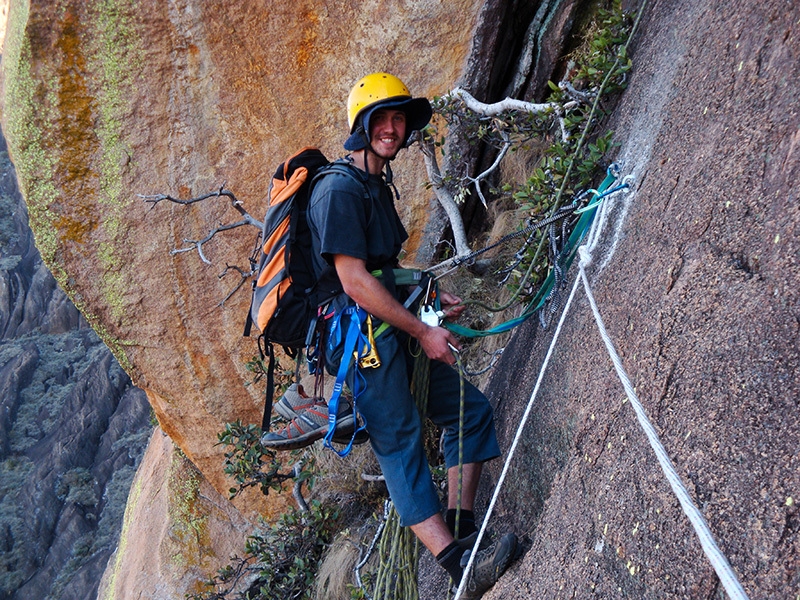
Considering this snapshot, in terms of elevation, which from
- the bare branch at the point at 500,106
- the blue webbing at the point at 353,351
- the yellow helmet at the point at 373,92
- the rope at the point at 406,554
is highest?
the bare branch at the point at 500,106

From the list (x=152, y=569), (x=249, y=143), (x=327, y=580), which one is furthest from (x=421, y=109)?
(x=152, y=569)

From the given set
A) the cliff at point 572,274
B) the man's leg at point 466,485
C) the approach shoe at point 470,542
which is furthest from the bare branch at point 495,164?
the approach shoe at point 470,542

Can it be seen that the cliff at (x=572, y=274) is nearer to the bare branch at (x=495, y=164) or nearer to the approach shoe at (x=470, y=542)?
the approach shoe at (x=470, y=542)

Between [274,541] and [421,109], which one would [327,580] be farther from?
[421,109]

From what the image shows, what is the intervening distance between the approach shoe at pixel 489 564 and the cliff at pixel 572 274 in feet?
0.22

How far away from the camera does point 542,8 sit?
5.73 meters

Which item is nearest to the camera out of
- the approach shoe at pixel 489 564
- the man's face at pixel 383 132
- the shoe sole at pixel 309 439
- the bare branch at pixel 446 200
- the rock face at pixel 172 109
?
the approach shoe at pixel 489 564

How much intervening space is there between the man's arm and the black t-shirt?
0.22ft

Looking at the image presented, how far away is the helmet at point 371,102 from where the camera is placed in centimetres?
319

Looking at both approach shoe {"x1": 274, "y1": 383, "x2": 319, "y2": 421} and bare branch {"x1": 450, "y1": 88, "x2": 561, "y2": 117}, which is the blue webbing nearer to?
approach shoe {"x1": 274, "y1": 383, "x2": 319, "y2": 421}

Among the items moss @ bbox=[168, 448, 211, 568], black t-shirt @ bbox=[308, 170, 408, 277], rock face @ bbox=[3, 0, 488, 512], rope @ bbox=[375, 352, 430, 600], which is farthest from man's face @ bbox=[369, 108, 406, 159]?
moss @ bbox=[168, 448, 211, 568]

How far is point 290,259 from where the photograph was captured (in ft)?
10.7

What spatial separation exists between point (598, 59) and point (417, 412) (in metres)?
2.31

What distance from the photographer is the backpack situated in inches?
128
